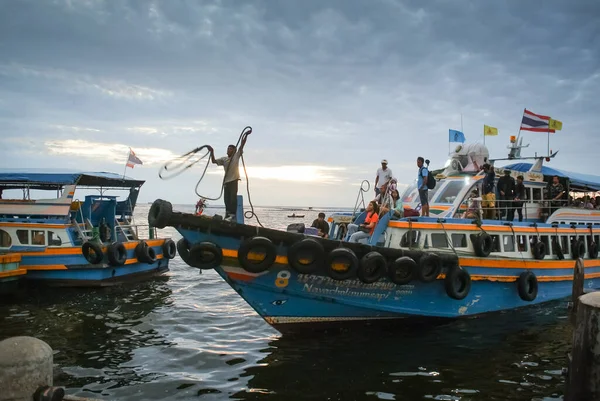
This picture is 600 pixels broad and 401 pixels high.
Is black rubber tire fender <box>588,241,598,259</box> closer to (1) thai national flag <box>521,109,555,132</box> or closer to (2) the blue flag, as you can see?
(1) thai national flag <box>521,109,555,132</box>

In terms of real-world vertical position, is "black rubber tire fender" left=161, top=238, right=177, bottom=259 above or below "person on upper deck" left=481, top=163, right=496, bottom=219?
below

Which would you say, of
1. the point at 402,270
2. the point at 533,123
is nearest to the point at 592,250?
the point at 533,123

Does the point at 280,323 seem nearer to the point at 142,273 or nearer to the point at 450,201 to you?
the point at 450,201

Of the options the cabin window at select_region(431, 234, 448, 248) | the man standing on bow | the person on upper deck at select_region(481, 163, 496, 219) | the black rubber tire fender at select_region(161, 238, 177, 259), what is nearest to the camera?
the man standing on bow

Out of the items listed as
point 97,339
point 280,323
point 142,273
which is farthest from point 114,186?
point 280,323

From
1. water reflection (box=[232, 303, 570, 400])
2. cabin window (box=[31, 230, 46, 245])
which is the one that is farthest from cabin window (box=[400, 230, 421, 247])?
cabin window (box=[31, 230, 46, 245])

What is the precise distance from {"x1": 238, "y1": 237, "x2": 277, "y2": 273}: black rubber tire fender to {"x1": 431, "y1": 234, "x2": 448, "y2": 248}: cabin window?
14.3ft

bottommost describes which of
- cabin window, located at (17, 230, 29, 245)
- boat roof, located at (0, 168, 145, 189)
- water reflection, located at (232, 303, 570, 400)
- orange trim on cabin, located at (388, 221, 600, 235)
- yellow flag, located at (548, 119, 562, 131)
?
water reflection, located at (232, 303, 570, 400)

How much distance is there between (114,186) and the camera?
2180cm

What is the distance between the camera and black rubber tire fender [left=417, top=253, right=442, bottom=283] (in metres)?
10.5

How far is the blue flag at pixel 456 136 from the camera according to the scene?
17281mm

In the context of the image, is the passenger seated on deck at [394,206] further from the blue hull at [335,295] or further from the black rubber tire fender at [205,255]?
the black rubber tire fender at [205,255]

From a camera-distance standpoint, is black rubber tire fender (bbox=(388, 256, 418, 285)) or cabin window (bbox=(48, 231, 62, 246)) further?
cabin window (bbox=(48, 231, 62, 246))

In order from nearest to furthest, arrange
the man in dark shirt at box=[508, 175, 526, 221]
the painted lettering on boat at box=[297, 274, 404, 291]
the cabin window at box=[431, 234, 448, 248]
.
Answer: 1. the painted lettering on boat at box=[297, 274, 404, 291]
2. the cabin window at box=[431, 234, 448, 248]
3. the man in dark shirt at box=[508, 175, 526, 221]
